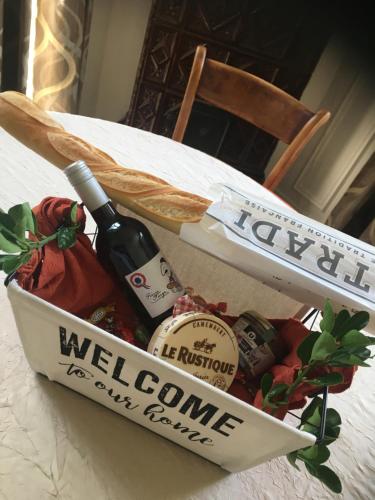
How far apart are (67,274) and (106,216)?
0.08m

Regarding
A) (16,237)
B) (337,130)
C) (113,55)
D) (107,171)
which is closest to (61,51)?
(113,55)

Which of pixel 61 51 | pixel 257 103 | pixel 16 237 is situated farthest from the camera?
pixel 61 51

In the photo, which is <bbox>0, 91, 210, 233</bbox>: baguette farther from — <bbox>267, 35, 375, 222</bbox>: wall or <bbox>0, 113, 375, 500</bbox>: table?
<bbox>267, 35, 375, 222</bbox>: wall

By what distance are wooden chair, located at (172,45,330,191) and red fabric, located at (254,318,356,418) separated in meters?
0.69

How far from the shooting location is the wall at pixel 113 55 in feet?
6.74

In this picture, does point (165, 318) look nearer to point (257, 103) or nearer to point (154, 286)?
point (154, 286)

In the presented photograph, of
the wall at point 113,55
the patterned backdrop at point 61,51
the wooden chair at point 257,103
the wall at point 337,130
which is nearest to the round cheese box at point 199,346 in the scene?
the wooden chair at point 257,103

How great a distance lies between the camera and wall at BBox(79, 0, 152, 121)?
2055mm

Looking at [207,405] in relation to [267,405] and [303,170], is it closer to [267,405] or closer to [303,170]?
[267,405]

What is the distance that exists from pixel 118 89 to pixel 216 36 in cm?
82

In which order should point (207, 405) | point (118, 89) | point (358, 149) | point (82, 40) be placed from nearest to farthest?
point (207, 405)
point (82, 40)
point (358, 149)
point (118, 89)

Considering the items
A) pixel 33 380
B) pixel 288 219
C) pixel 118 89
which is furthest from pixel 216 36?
pixel 33 380

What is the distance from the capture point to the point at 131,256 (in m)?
0.36

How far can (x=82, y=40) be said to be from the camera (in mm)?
1792
